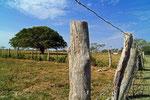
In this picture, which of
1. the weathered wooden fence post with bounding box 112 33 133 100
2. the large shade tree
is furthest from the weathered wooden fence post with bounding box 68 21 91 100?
the large shade tree

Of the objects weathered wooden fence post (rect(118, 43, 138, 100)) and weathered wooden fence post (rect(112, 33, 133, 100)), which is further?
weathered wooden fence post (rect(118, 43, 138, 100))

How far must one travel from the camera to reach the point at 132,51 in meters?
2.81

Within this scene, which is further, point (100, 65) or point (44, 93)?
point (100, 65)

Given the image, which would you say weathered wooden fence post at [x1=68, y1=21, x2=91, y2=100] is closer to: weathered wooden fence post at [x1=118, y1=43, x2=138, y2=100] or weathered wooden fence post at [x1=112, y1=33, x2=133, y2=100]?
weathered wooden fence post at [x1=112, y1=33, x2=133, y2=100]

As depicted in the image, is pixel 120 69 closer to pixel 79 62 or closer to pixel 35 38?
pixel 79 62

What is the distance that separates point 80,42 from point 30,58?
15.7 m

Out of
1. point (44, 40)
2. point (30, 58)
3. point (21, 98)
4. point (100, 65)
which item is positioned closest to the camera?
point (21, 98)

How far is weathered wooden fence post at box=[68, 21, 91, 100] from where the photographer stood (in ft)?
3.76

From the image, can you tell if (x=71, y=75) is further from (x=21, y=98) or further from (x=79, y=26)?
(x=21, y=98)

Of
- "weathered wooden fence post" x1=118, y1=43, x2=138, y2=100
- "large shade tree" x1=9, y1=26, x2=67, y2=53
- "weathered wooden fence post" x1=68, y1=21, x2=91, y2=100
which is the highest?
"large shade tree" x1=9, y1=26, x2=67, y2=53

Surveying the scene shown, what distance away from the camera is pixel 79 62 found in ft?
3.77

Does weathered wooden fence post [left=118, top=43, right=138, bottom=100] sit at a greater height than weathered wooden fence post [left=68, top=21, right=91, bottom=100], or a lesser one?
lesser

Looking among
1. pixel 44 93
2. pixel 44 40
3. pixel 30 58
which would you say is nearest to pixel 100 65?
pixel 44 93

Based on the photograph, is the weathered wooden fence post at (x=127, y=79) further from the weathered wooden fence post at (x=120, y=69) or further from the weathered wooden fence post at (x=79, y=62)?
the weathered wooden fence post at (x=79, y=62)
